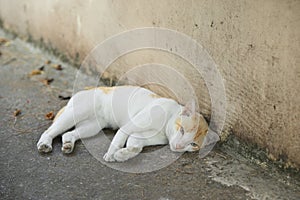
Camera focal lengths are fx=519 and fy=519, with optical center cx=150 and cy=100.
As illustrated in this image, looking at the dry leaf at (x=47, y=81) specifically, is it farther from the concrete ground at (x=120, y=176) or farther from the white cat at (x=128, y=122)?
the white cat at (x=128, y=122)

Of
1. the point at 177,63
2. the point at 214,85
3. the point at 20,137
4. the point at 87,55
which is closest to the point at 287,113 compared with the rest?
the point at 214,85

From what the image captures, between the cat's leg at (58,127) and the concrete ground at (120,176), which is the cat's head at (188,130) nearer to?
the concrete ground at (120,176)

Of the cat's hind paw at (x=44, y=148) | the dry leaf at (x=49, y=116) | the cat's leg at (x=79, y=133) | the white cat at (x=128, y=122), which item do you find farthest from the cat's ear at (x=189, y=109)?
the dry leaf at (x=49, y=116)

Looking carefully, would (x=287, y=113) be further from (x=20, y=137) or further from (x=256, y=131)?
(x=20, y=137)

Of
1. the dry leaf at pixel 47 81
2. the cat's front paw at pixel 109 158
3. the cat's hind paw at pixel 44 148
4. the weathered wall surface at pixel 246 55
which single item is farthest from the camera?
the dry leaf at pixel 47 81

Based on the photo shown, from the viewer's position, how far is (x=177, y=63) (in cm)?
373

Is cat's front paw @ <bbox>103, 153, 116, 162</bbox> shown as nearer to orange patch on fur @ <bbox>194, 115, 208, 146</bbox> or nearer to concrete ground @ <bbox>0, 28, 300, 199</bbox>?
concrete ground @ <bbox>0, 28, 300, 199</bbox>

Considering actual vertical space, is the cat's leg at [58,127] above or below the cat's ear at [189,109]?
below

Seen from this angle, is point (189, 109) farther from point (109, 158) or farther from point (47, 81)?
point (47, 81)

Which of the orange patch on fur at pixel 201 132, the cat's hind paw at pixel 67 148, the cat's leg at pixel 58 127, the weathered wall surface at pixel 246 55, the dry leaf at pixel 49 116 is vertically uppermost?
the weathered wall surface at pixel 246 55

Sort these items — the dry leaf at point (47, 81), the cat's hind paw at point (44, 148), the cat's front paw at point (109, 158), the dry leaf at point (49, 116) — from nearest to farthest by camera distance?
the cat's front paw at point (109, 158) < the cat's hind paw at point (44, 148) < the dry leaf at point (49, 116) < the dry leaf at point (47, 81)

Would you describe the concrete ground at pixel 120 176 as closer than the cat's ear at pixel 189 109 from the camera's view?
Yes

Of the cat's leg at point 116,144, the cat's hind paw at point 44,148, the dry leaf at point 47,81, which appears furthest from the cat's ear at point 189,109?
the dry leaf at point 47,81

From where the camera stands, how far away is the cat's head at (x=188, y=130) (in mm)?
3316
